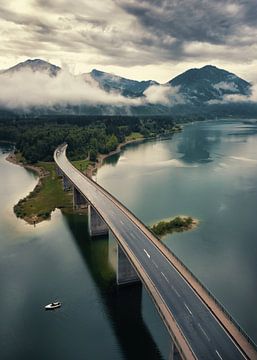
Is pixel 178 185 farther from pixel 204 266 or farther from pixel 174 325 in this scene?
pixel 174 325

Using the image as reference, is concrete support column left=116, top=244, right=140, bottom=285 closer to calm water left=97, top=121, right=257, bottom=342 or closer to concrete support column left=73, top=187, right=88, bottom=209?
calm water left=97, top=121, right=257, bottom=342

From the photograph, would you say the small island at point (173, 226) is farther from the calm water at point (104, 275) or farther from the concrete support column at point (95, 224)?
the concrete support column at point (95, 224)

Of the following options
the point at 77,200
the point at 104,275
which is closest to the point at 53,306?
the point at 104,275

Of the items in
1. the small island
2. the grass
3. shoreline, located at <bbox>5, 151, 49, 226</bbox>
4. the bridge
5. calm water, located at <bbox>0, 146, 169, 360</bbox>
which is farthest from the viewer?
the grass

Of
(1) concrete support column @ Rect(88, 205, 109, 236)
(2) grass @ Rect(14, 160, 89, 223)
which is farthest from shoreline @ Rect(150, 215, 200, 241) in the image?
(2) grass @ Rect(14, 160, 89, 223)

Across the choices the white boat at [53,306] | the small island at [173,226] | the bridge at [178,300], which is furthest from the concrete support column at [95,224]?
the white boat at [53,306]

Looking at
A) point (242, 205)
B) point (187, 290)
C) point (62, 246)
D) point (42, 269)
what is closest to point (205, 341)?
point (187, 290)

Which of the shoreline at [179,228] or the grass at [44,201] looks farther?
the grass at [44,201]
